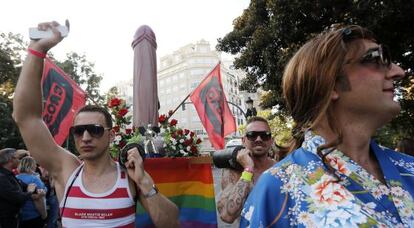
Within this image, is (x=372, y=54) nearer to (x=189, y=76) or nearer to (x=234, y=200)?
(x=234, y=200)

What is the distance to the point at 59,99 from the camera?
18.9 feet

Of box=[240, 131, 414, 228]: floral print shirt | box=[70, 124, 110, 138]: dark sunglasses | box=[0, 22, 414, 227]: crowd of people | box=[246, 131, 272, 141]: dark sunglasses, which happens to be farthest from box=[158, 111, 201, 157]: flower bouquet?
box=[240, 131, 414, 228]: floral print shirt

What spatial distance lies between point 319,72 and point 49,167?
78.7 inches

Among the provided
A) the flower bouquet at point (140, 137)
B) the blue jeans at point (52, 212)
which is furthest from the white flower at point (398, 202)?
the blue jeans at point (52, 212)

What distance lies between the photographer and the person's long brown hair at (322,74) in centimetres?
136

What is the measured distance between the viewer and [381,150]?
58.9 inches

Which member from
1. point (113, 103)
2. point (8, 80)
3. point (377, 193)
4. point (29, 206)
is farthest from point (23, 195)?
point (8, 80)

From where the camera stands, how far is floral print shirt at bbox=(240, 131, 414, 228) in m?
1.17

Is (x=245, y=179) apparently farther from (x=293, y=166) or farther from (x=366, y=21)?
(x=366, y=21)

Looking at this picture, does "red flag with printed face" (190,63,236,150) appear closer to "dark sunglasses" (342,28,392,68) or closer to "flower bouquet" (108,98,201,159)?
"flower bouquet" (108,98,201,159)

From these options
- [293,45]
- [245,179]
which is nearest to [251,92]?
[293,45]

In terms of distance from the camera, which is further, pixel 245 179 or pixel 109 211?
pixel 245 179

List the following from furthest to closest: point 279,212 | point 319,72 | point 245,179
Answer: point 245,179 → point 319,72 → point 279,212

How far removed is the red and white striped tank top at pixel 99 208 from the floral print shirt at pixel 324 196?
4.17ft
